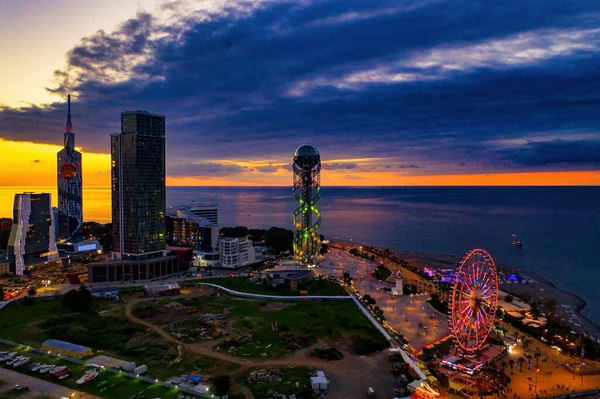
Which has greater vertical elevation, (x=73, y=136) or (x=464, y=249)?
(x=73, y=136)

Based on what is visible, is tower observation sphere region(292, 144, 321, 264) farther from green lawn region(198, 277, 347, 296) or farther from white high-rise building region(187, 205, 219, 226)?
white high-rise building region(187, 205, 219, 226)

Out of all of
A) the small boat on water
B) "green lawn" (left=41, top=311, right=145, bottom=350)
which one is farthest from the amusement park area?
"green lawn" (left=41, top=311, right=145, bottom=350)

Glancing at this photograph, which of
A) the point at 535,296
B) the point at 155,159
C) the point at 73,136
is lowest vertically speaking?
the point at 535,296

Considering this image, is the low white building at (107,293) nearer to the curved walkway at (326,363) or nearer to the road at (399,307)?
the curved walkway at (326,363)

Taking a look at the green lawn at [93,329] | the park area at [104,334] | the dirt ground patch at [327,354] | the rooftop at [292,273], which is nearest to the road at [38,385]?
the park area at [104,334]

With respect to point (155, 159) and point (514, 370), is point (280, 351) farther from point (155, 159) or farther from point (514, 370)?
point (155, 159)

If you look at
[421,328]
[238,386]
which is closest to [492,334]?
[421,328]

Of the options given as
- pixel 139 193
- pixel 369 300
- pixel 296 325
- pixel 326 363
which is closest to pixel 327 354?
pixel 326 363
